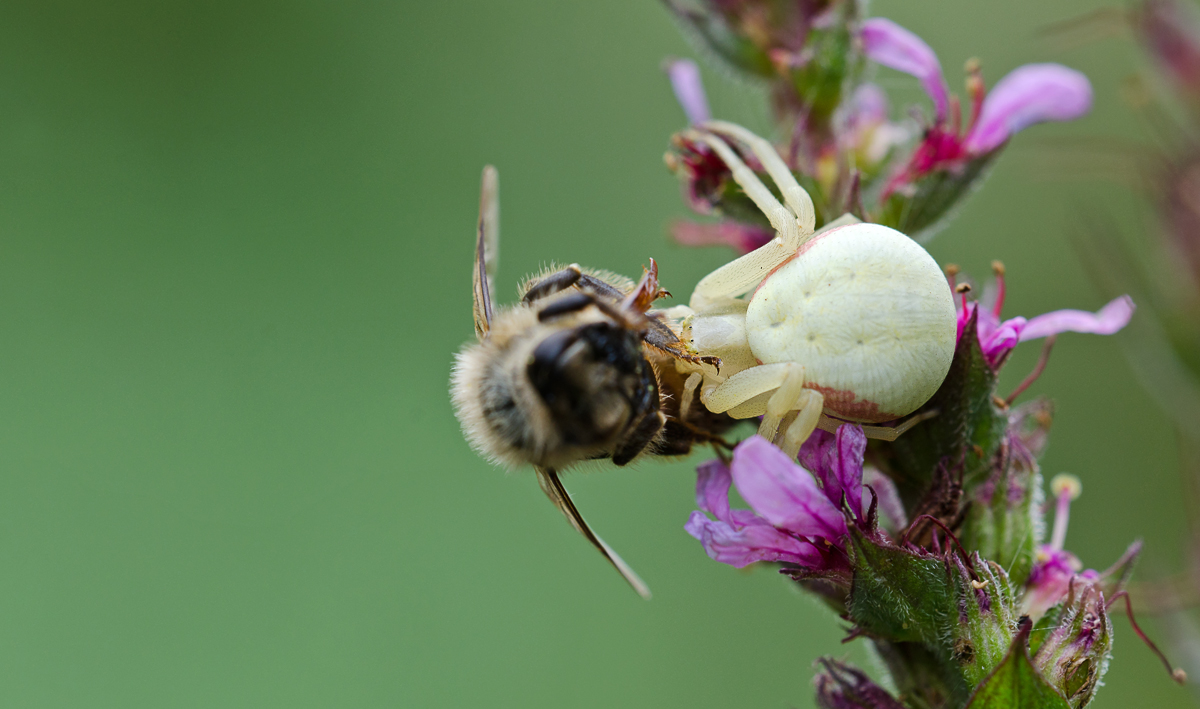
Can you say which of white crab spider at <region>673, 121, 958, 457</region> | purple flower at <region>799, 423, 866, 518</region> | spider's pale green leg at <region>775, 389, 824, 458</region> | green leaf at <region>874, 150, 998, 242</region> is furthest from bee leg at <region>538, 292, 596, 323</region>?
green leaf at <region>874, 150, 998, 242</region>

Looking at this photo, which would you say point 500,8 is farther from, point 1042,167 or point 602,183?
point 1042,167

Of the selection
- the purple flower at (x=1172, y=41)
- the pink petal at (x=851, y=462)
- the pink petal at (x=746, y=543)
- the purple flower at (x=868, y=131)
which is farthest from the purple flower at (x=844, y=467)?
the purple flower at (x=1172, y=41)

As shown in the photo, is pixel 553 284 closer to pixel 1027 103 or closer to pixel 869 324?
pixel 869 324

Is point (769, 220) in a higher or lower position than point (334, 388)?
lower

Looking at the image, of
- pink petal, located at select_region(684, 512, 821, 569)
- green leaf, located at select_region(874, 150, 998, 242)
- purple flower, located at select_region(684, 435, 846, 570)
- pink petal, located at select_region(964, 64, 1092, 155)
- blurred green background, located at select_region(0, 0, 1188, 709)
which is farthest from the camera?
blurred green background, located at select_region(0, 0, 1188, 709)

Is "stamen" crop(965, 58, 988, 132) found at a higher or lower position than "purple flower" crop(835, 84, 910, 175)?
lower

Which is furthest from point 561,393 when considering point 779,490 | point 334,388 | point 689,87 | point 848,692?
point 334,388

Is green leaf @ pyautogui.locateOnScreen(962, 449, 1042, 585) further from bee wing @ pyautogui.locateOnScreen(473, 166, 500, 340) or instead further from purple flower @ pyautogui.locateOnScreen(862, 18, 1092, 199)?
bee wing @ pyautogui.locateOnScreen(473, 166, 500, 340)
